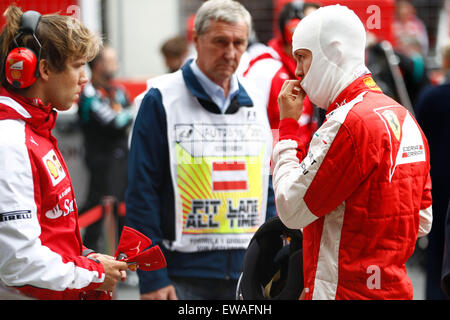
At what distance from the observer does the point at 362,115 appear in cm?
232

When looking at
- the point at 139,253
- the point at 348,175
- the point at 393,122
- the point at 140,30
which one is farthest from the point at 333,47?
the point at 140,30

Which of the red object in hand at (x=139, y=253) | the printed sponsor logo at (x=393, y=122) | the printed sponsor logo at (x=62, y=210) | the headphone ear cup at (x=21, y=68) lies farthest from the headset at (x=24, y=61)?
the printed sponsor logo at (x=393, y=122)

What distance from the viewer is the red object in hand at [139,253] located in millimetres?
2576

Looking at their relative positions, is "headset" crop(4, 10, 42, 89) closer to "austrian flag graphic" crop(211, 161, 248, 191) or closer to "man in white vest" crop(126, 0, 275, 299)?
"man in white vest" crop(126, 0, 275, 299)

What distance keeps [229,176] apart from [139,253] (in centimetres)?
81

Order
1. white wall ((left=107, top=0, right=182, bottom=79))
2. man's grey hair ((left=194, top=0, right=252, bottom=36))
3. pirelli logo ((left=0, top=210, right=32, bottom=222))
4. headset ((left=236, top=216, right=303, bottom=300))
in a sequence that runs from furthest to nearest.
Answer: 1. white wall ((left=107, top=0, right=182, bottom=79))
2. man's grey hair ((left=194, top=0, right=252, bottom=36))
3. headset ((left=236, top=216, right=303, bottom=300))
4. pirelli logo ((left=0, top=210, right=32, bottom=222))

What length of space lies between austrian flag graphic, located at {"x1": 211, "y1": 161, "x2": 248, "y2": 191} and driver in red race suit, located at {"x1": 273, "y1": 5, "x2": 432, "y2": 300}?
79 centimetres

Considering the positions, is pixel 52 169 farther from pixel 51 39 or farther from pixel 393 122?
pixel 393 122

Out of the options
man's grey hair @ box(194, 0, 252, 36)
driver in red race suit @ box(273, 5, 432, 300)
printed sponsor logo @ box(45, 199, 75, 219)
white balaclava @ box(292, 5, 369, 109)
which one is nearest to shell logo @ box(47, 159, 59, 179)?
printed sponsor logo @ box(45, 199, 75, 219)

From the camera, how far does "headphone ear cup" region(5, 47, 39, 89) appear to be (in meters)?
2.35

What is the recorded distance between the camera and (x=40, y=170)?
2.33m
